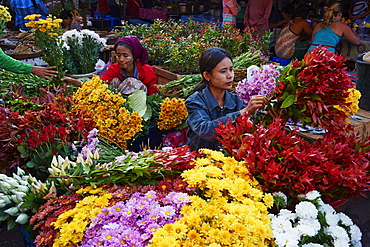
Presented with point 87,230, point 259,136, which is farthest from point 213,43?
point 87,230

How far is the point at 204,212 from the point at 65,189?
82cm

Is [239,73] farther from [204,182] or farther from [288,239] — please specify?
[288,239]

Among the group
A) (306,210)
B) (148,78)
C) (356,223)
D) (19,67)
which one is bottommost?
(356,223)

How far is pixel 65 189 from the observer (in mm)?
1725

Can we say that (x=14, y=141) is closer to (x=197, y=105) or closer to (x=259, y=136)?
(x=197, y=105)

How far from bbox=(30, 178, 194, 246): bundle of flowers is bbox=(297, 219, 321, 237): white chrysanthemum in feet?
1.69

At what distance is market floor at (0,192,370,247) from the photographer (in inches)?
115

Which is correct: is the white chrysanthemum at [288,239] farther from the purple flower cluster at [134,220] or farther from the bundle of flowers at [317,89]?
the bundle of flowers at [317,89]

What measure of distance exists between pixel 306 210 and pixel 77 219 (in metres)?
1.03

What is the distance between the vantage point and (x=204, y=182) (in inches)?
58.3

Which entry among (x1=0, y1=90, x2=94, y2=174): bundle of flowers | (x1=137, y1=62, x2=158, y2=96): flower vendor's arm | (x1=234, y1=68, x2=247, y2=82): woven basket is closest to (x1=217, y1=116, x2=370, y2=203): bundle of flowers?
(x1=0, y1=90, x2=94, y2=174): bundle of flowers

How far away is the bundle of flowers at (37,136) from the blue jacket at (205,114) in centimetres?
80

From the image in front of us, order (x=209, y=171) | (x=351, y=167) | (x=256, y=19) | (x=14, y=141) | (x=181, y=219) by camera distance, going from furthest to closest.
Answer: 1. (x=256, y=19)
2. (x=14, y=141)
3. (x=351, y=167)
4. (x=209, y=171)
5. (x=181, y=219)

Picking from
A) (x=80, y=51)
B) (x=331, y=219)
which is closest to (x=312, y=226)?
(x=331, y=219)
